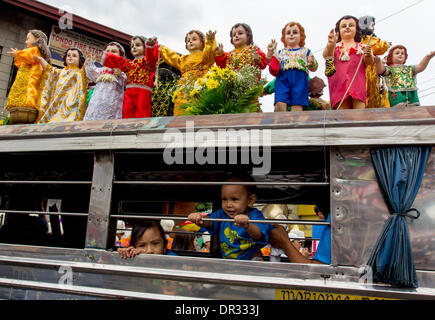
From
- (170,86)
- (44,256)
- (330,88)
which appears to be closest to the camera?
(44,256)

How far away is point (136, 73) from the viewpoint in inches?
185

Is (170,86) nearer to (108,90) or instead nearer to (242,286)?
(108,90)

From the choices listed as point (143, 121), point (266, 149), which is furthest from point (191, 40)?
point (266, 149)

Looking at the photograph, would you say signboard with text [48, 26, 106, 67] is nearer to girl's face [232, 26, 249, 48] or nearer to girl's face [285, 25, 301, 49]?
girl's face [232, 26, 249, 48]

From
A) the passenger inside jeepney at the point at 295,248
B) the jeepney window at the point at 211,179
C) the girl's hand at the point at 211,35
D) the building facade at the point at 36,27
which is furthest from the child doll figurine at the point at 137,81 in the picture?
the building facade at the point at 36,27

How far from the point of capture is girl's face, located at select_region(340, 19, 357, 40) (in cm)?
377

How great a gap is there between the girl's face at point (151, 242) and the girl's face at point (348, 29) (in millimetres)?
2912

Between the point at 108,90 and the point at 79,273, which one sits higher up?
the point at 108,90

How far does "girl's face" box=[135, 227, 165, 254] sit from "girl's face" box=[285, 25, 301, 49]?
2.70 m

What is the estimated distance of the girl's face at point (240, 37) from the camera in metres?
4.36

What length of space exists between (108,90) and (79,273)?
10.2 ft

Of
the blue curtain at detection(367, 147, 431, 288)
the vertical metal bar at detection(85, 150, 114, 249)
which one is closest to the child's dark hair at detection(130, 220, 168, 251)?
the vertical metal bar at detection(85, 150, 114, 249)

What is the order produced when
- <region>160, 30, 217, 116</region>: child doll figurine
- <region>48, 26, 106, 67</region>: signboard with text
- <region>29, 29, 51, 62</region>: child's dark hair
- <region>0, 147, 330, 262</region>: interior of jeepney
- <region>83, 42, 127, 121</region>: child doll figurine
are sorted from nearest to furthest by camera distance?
<region>0, 147, 330, 262</region>: interior of jeepney < <region>160, 30, 217, 116</region>: child doll figurine < <region>83, 42, 127, 121</region>: child doll figurine < <region>29, 29, 51, 62</region>: child's dark hair < <region>48, 26, 106, 67</region>: signboard with text
